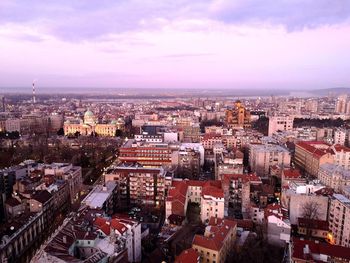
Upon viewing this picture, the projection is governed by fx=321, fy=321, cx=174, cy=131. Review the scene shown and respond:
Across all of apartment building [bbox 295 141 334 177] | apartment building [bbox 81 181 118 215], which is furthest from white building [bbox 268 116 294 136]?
apartment building [bbox 81 181 118 215]

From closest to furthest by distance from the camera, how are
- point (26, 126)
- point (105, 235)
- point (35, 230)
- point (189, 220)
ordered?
point (105, 235) < point (35, 230) < point (189, 220) < point (26, 126)

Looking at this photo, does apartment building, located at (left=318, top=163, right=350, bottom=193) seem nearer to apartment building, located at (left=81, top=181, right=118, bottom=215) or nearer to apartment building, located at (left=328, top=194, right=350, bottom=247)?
apartment building, located at (left=328, top=194, right=350, bottom=247)

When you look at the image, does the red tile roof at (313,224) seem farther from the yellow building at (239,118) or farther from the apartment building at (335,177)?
the yellow building at (239,118)

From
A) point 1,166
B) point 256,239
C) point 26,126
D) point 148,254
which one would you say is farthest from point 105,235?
point 26,126

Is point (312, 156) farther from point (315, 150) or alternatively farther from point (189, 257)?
point (189, 257)

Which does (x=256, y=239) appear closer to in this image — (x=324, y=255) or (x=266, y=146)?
(x=324, y=255)
